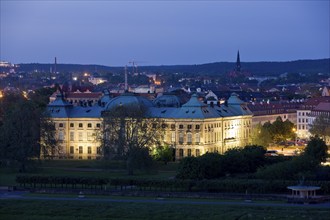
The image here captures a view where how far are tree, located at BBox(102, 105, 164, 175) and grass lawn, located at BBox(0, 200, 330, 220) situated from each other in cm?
2770

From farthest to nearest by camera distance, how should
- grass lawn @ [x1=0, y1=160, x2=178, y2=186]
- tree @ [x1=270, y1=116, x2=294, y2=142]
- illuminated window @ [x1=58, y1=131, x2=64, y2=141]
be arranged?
tree @ [x1=270, y1=116, x2=294, y2=142] → illuminated window @ [x1=58, y1=131, x2=64, y2=141] → grass lawn @ [x1=0, y1=160, x2=178, y2=186]

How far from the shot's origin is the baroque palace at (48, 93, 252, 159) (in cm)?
13175

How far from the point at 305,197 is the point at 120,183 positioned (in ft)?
53.7

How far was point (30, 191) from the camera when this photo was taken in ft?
319

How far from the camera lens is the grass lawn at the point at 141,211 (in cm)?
8200

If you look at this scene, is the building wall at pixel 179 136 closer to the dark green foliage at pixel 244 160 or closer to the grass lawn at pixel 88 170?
the grass lawn at pixel 88 170

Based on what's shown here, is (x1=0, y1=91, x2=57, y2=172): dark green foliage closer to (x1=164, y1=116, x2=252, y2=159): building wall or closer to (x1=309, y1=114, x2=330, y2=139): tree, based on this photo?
(x1=164, y1=116, x2=252, y2=159): building wall

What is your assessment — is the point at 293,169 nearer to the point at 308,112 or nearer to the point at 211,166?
the point at 211,166

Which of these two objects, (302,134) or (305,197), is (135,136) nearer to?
(305,197)

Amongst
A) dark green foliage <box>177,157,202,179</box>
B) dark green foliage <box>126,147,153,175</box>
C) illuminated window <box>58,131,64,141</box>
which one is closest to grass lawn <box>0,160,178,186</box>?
dark green foliage <box>126,147,153,175</box>

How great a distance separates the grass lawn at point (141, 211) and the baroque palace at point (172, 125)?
40.5 metres

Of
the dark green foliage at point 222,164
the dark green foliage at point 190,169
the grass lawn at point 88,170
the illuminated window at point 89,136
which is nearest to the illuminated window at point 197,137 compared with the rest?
the grass lawn at point 88,170

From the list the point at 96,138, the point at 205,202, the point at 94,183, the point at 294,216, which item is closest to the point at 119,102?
the point at 96,138

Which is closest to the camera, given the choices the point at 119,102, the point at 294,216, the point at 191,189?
the point at 294,216
